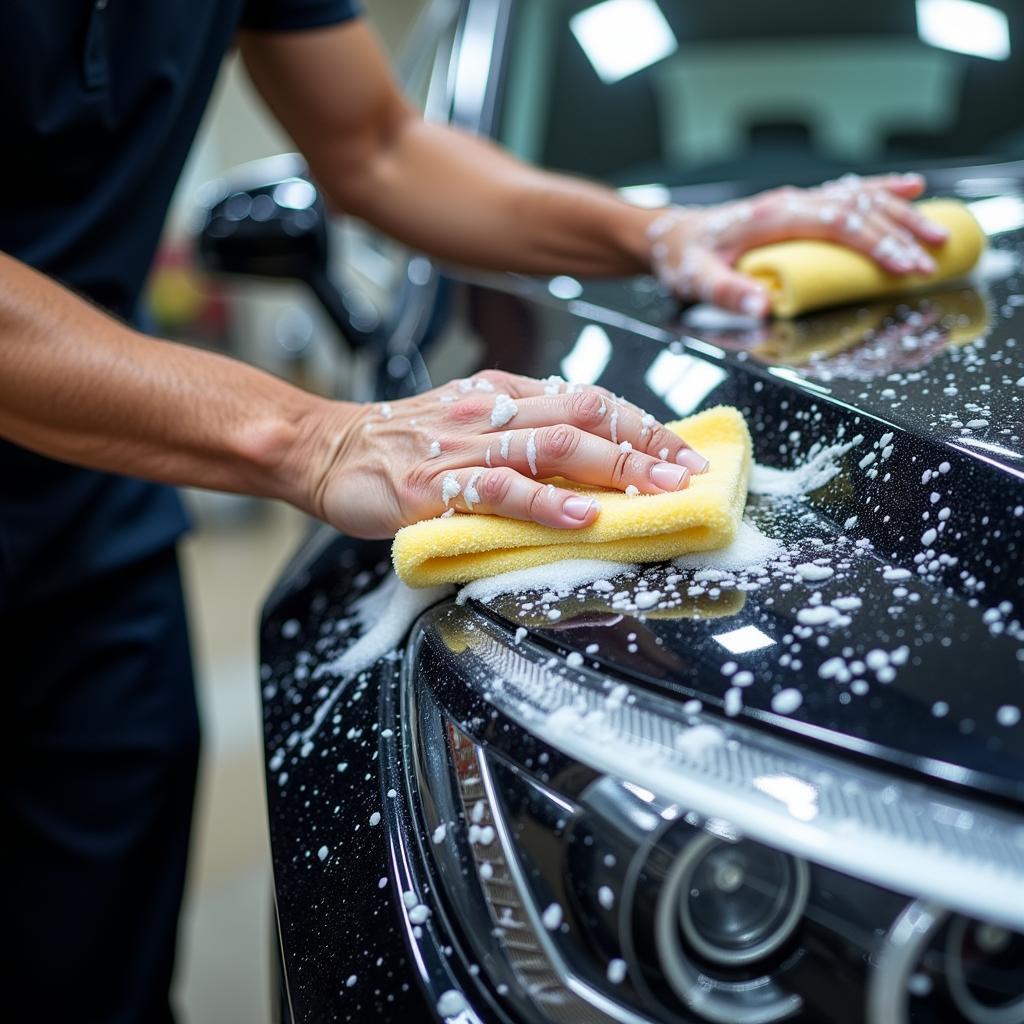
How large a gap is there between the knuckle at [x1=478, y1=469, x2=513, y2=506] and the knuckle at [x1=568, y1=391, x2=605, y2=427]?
0.22 ft

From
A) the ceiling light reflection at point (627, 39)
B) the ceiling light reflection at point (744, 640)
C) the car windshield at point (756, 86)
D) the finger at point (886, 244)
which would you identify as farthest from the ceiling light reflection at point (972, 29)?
the ceiling light reflection at point (744, 640)

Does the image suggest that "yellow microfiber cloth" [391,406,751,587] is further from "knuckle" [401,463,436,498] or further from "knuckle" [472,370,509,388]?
"knuckle" [472,370,509,388]

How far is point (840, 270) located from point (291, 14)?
2.39ft

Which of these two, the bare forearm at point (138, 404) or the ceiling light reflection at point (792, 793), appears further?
the bare forearm at point (138, 404)

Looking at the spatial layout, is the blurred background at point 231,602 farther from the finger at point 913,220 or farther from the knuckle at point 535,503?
the finger at point 913,220

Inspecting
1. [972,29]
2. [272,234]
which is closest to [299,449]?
[272,234]

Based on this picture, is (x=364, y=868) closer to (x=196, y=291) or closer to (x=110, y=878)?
(x=110, y=878)

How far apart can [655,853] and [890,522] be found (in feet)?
0.89

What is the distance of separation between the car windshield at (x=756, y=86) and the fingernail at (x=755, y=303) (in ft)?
1.92

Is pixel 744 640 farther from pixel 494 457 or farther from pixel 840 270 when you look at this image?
pixel 840 270

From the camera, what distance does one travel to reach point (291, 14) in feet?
4.38

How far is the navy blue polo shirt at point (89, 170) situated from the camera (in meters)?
1.03

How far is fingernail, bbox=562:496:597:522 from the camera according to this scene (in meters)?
0.70

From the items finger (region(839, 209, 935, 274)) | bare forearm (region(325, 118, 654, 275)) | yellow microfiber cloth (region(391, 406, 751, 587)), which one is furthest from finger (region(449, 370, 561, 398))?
bare forearm (region(325, 118, 654, 275))
